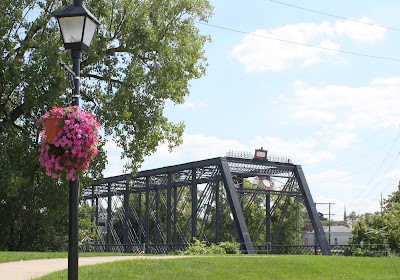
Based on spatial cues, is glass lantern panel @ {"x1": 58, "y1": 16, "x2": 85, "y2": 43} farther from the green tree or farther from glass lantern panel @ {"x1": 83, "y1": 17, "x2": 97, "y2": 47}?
the green tree

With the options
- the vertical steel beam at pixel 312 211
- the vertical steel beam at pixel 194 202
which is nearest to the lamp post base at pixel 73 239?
the vertical steel beam at pixel 312 211

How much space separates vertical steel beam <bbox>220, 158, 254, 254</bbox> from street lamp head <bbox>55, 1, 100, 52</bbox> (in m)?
29.1

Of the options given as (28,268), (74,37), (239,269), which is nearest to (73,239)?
(74,37)

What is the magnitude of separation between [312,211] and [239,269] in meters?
29.0

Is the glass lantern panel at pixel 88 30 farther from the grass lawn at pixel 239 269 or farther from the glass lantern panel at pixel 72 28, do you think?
the grass lawn at pixel 239 269

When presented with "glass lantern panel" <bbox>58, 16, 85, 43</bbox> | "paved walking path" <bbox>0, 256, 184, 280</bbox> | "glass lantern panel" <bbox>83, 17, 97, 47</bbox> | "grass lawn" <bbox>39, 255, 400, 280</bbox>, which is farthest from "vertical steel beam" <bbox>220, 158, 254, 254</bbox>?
"glass lantern panel" <bbox>58, 16, 85, 43</bbox>

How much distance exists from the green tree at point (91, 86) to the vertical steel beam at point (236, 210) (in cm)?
1091

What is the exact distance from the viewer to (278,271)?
619 inches

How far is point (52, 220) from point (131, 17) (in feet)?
29.7

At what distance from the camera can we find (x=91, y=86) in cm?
2719

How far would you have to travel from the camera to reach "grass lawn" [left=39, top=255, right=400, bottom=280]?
13235 millimetres

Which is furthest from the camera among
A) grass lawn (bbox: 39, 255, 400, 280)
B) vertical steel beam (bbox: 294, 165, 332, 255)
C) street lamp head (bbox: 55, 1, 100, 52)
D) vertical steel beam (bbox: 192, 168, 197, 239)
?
vertical steel beam (bbox: 192, 168, 197, 239)

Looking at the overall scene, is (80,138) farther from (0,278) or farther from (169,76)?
(169,76)

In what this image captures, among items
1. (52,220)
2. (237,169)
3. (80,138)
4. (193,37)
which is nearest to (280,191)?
(237,169)
